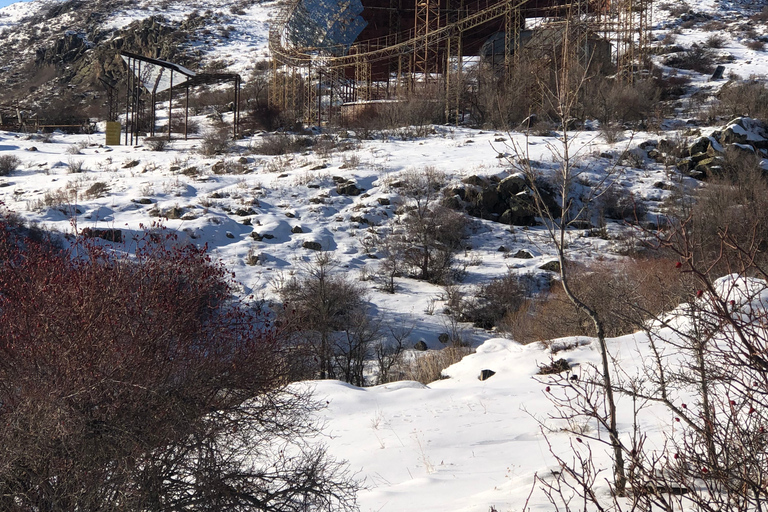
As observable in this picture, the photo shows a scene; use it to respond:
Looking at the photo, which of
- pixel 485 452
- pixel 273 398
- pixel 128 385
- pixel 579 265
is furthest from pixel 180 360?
pixel 579 265

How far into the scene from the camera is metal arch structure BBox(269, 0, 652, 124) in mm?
26828

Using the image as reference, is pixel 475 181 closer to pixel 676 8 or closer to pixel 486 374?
pixel 486 374

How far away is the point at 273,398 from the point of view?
17.9ft

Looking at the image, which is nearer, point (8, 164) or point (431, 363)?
point (431, 363)

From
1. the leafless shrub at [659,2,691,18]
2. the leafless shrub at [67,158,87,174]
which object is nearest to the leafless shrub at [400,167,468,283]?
the leafless shrub at [67,158,87,174]

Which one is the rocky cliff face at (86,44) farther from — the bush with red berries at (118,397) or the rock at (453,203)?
the bush with red berries at (118,397)

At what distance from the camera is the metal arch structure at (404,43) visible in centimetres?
2683

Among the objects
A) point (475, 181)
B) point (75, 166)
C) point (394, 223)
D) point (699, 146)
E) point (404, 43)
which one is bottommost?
point (394, 223)

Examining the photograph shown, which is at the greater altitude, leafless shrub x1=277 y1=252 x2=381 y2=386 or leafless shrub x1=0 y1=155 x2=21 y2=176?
leafless shrub x1=0 y1=155 x2=21 y2=176

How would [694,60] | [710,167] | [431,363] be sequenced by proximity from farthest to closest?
[694,60] → [710,167] → [431,363]

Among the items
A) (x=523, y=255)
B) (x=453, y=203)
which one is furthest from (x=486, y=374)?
(x=453, y=203)

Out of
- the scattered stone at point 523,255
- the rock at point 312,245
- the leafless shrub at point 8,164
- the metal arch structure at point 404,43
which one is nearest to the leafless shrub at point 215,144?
the metal arch structure at point 404,43

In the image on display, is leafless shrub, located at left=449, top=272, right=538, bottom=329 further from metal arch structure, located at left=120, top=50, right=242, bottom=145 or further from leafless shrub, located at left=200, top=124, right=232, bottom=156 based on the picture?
metal arch structure, located at left=120, top=50, right=242, bottom=145

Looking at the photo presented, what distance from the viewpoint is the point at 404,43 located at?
2675 cm
